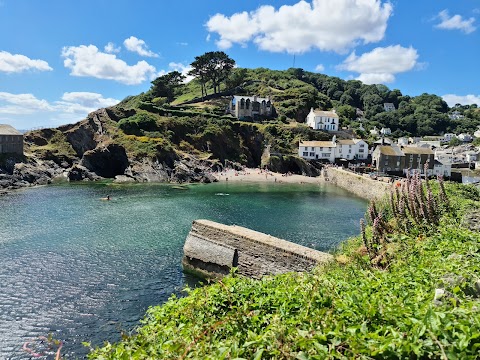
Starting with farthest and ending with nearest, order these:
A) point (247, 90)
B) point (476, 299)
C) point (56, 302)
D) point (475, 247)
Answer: point (247, 90) < point (56, 302) < point (475, 247) < point (476, 299)

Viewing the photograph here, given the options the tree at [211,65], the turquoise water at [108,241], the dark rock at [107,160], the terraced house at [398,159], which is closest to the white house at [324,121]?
the terraced house at [398,159]

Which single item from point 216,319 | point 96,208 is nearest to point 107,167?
point 96,208

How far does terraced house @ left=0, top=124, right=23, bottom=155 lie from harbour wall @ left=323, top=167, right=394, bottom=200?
69.8 metres

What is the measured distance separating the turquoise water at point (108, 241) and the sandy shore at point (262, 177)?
1455cm

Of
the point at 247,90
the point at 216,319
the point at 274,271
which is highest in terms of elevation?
the point at 247,90

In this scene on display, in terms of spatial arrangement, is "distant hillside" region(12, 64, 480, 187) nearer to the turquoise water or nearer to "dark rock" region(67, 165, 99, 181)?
"dark rock" region(67, 165, 99, 181)

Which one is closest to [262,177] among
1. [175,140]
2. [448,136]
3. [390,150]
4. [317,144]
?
[317,144]

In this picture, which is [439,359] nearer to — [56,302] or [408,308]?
[408,308]

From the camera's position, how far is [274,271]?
21.3 meters

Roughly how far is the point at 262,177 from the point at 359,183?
80.5 ft

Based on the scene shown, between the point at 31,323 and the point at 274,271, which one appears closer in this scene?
the point at 31,323

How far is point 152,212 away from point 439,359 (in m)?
43.0

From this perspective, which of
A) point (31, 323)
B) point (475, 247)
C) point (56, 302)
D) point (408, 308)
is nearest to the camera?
point (408, 308)

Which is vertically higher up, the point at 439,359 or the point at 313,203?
the point at 439,359
